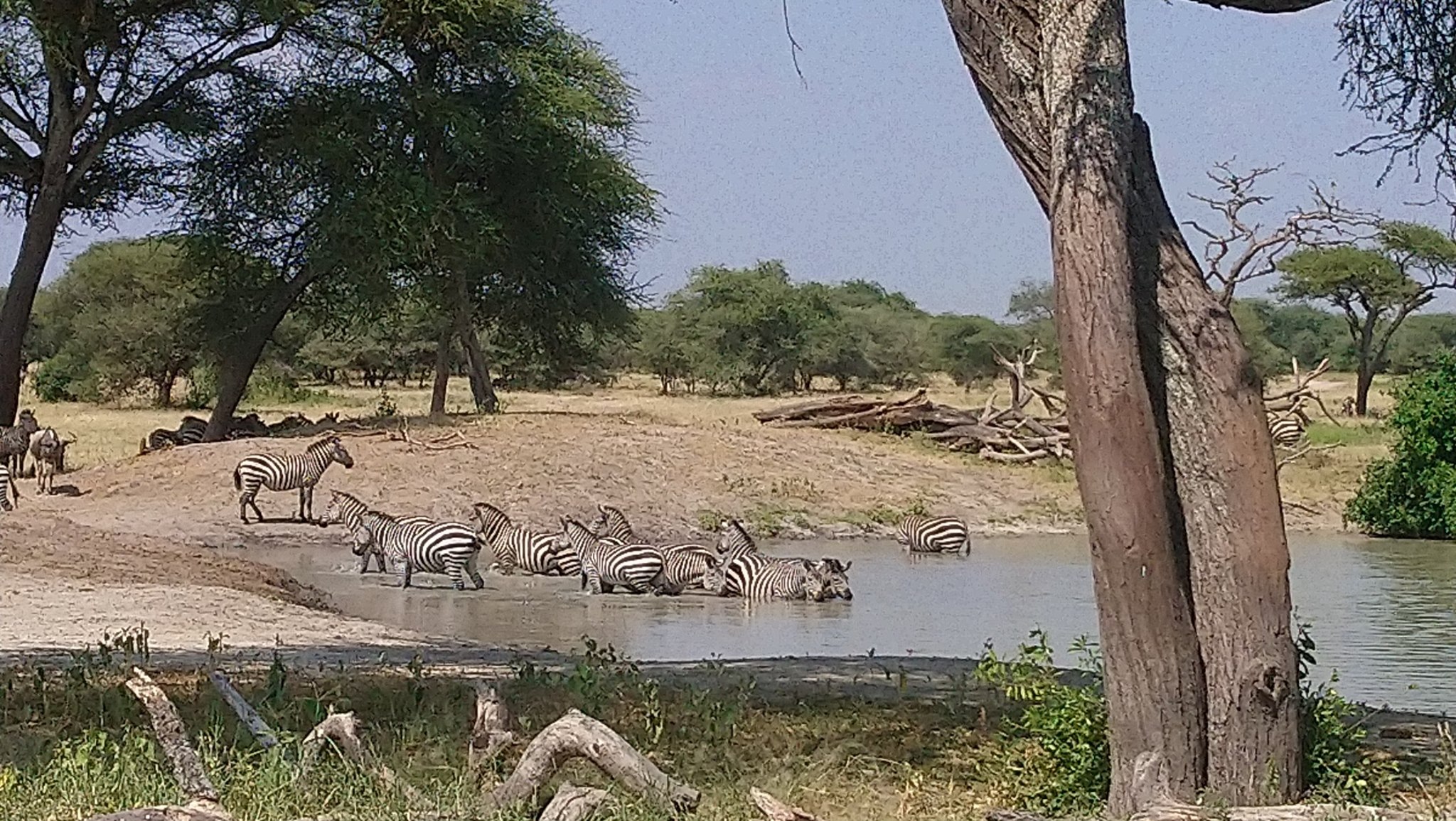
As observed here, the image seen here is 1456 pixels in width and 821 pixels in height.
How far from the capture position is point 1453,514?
72.3 feet

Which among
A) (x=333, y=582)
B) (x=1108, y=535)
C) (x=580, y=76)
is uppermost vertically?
(x=580, y=76)

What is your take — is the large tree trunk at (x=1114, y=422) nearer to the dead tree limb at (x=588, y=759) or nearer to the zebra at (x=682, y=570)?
the dead tree limb at (x=588, y=759)

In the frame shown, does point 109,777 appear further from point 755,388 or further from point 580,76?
point 755,388

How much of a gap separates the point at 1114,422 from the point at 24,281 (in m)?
21.7

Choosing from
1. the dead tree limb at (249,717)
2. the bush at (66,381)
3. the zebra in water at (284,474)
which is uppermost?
the bush at (66,381)

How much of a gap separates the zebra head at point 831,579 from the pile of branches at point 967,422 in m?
11.0

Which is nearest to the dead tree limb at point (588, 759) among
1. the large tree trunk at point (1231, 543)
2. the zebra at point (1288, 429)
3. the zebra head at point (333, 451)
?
the large tree trunk at point (1231, 543)

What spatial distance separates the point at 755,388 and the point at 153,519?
105 feet

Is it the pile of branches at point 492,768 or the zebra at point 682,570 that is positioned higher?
the pile of branches at point 492,768

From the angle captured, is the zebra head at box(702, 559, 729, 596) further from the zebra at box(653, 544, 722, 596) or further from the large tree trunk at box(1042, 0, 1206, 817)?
the large tree trunk at box(1042, 0, 1206, 817)

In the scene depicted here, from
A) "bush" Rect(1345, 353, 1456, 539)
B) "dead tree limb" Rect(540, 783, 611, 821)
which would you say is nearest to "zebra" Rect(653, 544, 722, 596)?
"bush" Rect(1345, 353, 1456, 539)

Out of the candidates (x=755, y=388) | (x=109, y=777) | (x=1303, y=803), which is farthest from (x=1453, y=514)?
(x=755, y=388)

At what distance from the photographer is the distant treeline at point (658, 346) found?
4525 centimetres

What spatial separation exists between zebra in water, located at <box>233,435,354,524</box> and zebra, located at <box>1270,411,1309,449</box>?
14.7 meters
